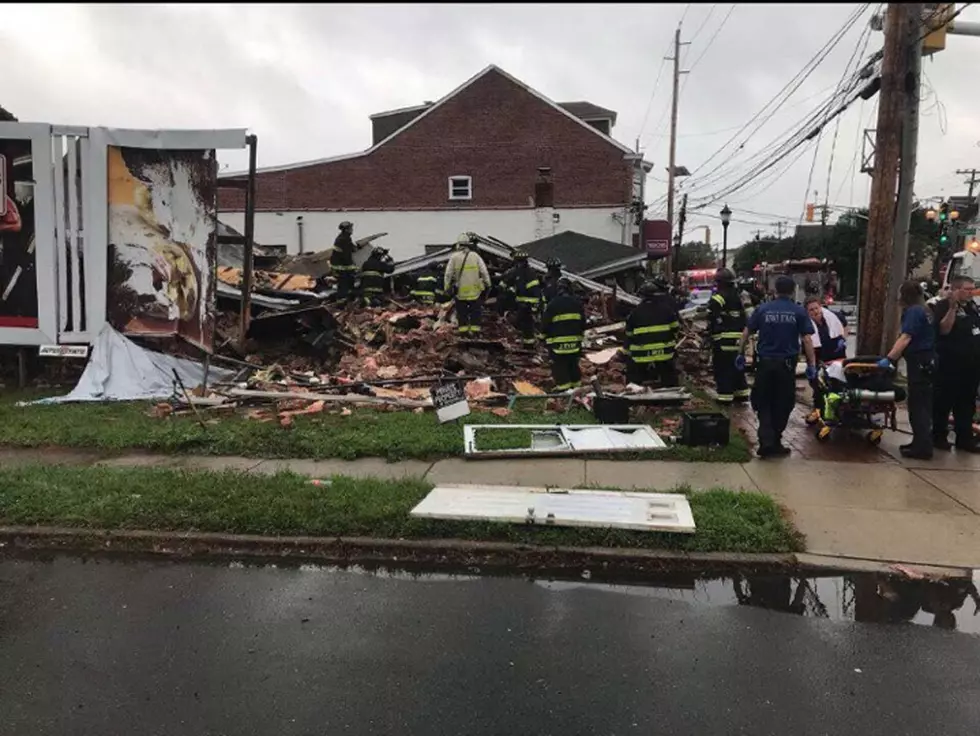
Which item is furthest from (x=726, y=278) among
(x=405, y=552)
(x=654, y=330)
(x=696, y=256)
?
(x=696, y=256)

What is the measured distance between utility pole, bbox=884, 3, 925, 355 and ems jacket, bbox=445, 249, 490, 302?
21.1 ft

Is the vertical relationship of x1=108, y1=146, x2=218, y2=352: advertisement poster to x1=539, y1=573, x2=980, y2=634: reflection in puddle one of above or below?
above

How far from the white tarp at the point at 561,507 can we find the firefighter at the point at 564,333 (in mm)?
3955

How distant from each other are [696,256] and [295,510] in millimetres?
97808

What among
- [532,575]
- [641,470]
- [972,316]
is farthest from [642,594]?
[972,316]

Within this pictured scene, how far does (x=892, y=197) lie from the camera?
30.1 feet

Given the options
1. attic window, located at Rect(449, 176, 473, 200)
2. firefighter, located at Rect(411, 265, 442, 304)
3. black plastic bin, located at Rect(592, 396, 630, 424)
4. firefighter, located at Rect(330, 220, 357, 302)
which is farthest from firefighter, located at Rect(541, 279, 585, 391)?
attic window, located at Rect(449, 176, 473, 200)

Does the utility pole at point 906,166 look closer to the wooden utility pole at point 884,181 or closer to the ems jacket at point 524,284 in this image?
the wooden utility pole at point 884,181

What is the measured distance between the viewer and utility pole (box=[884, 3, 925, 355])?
898 centimetres

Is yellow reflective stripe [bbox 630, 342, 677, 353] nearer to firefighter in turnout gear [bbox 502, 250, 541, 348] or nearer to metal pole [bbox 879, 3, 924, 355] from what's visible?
metal pole [bbox 879, 3, 924, 355]

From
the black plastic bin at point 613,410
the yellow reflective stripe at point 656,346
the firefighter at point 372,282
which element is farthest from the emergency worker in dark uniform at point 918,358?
the firefighter at point 372,282

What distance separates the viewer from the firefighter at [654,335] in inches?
377

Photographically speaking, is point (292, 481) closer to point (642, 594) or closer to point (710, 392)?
point (642, 594)

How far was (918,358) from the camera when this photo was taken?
7.20 meters
